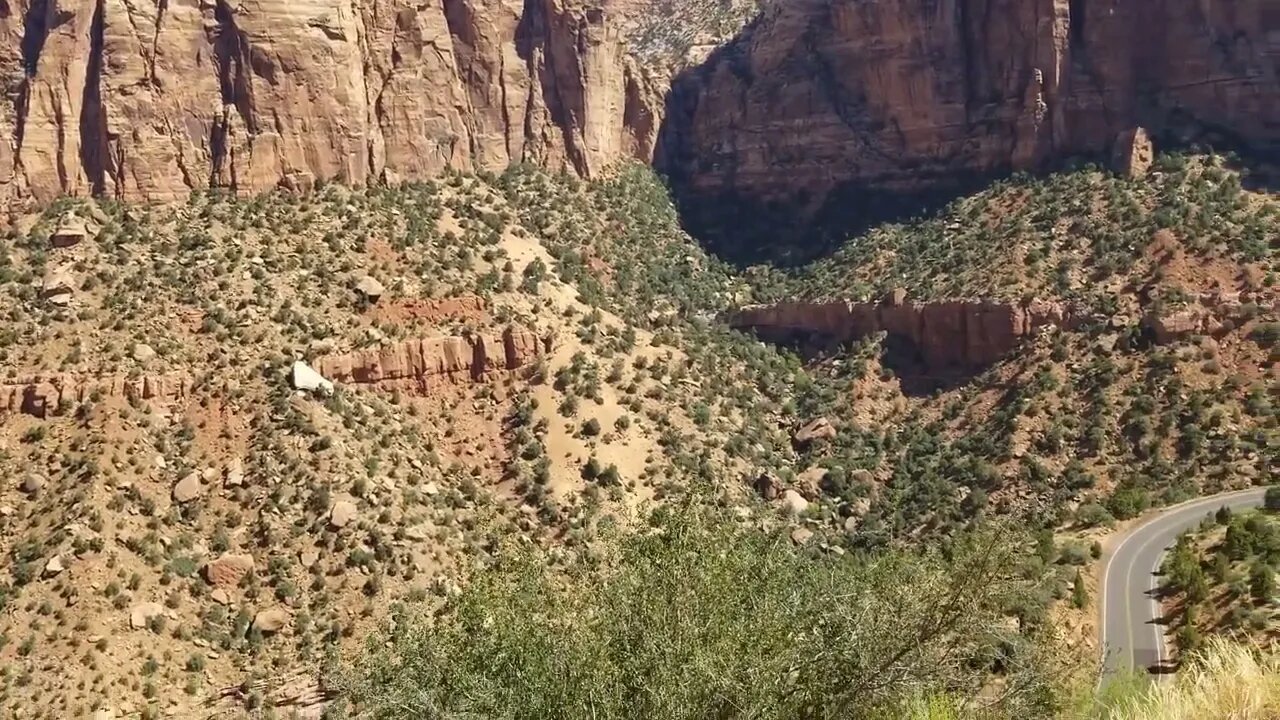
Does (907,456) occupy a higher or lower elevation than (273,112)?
lower

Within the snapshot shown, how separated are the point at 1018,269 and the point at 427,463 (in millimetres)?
38309

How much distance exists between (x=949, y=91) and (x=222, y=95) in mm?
51194

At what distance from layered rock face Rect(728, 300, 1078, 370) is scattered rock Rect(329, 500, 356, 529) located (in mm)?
37327

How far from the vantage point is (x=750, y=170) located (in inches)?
3364

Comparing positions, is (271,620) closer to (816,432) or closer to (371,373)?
(371,373)

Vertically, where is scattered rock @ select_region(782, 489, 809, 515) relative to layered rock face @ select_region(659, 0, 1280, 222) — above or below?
below

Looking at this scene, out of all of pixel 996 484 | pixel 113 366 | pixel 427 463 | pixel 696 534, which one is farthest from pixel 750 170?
pixel 696 534

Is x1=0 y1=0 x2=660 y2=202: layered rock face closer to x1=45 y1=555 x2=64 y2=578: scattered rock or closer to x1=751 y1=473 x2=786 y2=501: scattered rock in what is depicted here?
x1=45 y1=555 x2=64 y2=578: scattered rock

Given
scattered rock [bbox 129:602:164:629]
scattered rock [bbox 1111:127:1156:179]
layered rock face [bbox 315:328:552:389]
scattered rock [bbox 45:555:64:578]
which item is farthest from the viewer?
scattered rock [bbox 1111:127:1156:179]

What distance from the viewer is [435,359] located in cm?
4847

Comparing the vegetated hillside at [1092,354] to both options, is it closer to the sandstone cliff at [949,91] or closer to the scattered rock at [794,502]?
the scattered rock at [794,502]

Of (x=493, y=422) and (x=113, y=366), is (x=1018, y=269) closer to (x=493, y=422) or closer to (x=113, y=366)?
(x=493, y=422)

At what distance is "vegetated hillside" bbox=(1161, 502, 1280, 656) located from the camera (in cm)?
2977

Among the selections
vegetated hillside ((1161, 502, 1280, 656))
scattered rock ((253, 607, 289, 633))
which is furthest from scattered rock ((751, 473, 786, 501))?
scattered rock ((253, 607, 289, 633))
